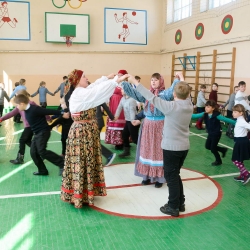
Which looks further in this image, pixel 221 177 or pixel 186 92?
pixel 221 177

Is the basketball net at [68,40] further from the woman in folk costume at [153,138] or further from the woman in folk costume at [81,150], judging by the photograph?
the woman in folk costume at [81,150]

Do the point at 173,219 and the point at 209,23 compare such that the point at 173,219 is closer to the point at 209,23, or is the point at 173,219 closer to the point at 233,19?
the point at 233,19

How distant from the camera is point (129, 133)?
6.39 metres

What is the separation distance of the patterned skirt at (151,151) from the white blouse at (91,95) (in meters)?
1.04

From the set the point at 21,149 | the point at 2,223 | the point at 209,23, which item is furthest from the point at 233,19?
the point at 2,223

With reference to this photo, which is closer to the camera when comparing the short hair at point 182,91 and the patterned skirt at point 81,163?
the short hair at point 182,91

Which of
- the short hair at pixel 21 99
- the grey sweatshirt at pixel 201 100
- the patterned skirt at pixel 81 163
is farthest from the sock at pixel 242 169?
the grey sweatshirt at pixel 201 100

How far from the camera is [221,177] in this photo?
16.3 ft

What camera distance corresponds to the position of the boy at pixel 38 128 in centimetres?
470

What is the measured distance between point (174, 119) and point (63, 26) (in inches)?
451

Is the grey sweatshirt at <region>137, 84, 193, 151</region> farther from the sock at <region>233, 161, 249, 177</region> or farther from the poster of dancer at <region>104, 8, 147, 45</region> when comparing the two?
the poster of dancer at <region>104, 8, 147, 45</region>

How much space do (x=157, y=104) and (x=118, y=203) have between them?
1.40 meters

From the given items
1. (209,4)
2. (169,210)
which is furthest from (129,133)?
(209,4)

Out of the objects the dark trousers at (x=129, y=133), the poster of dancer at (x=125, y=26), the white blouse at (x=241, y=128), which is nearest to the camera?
the white blouse at (x=241, y=128)
